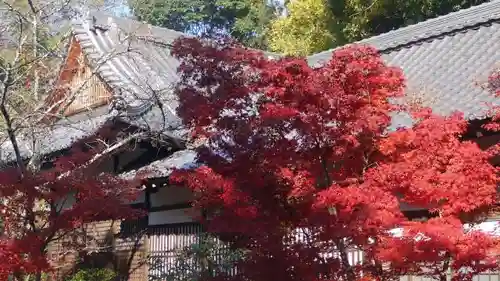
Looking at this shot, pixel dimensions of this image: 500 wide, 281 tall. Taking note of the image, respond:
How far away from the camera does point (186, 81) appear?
8172 millimetres

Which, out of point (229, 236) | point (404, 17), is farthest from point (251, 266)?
point (404, 17)

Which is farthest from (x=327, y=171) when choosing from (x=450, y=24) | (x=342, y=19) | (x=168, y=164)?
(x=342, y=19)

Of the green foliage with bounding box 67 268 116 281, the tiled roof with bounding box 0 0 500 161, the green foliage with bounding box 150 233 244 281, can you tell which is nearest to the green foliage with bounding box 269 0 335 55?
the tiled roof with bounding box 0 0 500 161

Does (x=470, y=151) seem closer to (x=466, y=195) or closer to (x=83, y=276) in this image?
(x=466, y=195)

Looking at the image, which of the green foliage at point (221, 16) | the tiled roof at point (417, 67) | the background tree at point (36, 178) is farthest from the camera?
the green foliage at point (221, 16)

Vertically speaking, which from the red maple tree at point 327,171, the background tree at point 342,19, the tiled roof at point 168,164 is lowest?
the red maple tree at point 327,171

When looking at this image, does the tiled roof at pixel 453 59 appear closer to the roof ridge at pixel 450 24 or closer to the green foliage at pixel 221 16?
the roof ridge at pixel 450 24

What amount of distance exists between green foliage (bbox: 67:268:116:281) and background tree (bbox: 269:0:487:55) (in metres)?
12.1

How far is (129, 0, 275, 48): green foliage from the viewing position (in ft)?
121

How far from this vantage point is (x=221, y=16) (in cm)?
4272

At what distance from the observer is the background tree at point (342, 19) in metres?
22.7

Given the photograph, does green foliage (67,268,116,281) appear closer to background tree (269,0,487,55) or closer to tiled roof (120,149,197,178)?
tiled roof (120,149,197,178)

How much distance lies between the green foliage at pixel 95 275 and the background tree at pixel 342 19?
12064 mm

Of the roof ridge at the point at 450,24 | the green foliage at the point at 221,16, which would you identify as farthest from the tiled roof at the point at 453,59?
the green foliage at the point at 221,16
